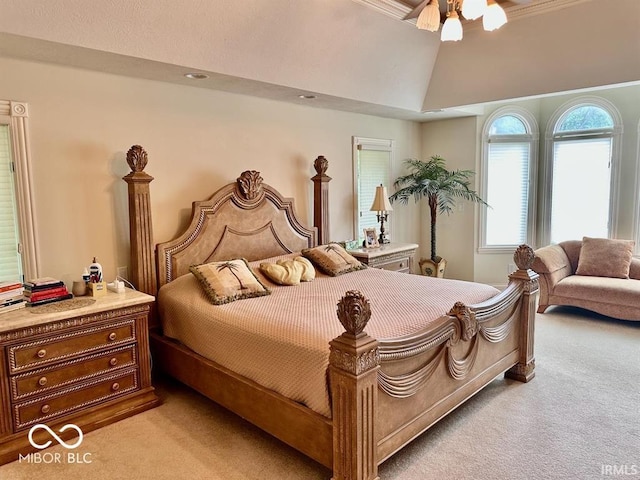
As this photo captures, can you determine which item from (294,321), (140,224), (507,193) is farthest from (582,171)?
(140,224)

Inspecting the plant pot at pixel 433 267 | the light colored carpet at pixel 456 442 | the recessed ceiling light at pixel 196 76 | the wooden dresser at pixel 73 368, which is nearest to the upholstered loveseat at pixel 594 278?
the plant pot at pixel 433 267

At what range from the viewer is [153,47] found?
2.93 m

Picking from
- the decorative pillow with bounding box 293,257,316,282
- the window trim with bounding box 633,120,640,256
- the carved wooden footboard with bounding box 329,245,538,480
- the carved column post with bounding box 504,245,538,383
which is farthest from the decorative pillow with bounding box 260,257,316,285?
the window trim with bounding box 633,120,640,256

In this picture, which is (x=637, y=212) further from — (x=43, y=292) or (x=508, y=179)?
(x=43, y=292)

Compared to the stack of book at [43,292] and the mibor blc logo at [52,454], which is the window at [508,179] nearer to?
the stack of book at [43,292]

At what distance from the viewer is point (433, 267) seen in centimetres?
593

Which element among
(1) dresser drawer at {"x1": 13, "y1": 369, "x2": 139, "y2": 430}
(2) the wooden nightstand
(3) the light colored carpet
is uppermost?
(2) the wooden nightstand

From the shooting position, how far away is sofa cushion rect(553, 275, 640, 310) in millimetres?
4484

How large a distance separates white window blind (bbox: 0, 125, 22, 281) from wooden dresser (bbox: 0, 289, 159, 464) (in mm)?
497

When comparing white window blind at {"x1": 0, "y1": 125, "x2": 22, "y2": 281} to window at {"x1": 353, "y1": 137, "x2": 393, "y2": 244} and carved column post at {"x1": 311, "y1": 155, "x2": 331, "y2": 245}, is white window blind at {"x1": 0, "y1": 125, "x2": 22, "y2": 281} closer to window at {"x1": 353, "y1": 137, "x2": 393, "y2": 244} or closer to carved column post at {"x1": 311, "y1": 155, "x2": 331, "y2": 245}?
carved column post at {"x1": 311, "y1": 155, "x2": 331, "y2": 245}

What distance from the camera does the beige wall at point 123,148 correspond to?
309 cm

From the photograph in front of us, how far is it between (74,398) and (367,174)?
391 cm

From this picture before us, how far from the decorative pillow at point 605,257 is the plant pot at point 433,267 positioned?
156 centimetres

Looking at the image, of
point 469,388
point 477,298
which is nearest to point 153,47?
point 477,298
